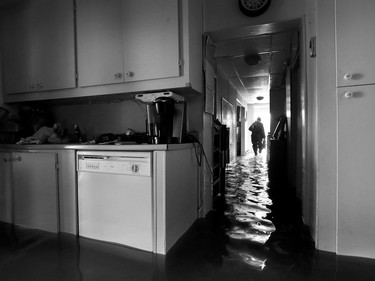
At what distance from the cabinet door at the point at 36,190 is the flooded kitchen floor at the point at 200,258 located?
107 mm

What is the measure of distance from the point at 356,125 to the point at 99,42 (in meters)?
2.28

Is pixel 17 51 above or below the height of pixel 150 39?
above

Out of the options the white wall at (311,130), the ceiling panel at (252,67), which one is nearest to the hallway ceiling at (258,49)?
the ceiling panel at (252,67)

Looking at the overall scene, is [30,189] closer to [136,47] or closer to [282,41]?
[136,47]

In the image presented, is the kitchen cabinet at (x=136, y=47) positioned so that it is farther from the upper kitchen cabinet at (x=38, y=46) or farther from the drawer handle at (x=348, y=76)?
the drawer handle at (x=348, y=76)

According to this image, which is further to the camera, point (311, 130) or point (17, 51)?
point (17, 51)

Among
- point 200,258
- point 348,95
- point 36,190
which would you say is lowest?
point 200,258

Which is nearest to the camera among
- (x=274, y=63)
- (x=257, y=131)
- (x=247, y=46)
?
(x=247, y=46)

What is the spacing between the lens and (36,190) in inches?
77.1

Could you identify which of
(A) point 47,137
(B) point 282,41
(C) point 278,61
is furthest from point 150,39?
(C) point 278,61

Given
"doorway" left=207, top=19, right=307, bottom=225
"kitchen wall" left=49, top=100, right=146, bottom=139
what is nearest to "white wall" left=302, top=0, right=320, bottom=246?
"doorway" left=207, top=19, right=307, bottom=225

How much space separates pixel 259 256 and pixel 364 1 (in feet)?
6.36

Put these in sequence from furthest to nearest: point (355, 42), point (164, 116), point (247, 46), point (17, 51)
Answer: point (247, 46) < point (17, 51) < point (164, 116) < point (355, 42)

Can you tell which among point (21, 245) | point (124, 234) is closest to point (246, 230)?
point (124, 234)
